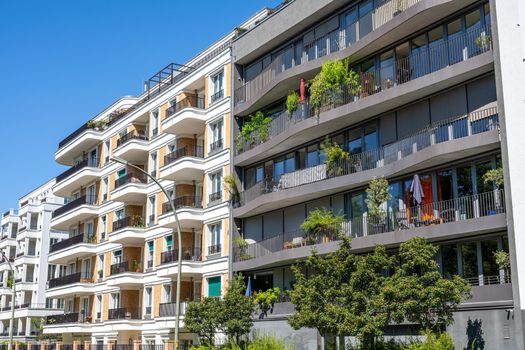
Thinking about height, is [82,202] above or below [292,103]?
below

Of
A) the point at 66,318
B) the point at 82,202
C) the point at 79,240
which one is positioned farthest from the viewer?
the point at 82,202

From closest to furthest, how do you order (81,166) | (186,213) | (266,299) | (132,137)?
(266,299)
(186,213)
(132,137)
(81,166)

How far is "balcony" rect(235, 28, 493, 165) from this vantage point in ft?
81.7

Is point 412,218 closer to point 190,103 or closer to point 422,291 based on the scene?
point 422,291

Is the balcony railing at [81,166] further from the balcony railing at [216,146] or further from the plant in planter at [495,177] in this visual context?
the plant in planter at [495,177]

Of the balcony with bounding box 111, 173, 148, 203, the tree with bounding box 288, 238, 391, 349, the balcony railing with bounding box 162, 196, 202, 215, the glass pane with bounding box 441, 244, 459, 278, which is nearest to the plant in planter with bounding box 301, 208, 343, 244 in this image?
the tree with bounding box 288, 238, 391, 349

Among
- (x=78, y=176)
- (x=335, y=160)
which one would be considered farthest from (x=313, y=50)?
(x=78, y=176)

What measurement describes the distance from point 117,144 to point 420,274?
3069 centimetres

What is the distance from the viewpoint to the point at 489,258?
931 inches

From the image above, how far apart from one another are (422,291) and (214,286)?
17030 mm

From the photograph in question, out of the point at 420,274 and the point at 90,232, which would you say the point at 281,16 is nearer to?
the point at 420,274

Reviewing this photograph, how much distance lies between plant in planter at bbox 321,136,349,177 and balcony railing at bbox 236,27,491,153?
5.77 feet

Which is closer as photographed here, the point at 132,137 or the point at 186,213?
the point at 186,213

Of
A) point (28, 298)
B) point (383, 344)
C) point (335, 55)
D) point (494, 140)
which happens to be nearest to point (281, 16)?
point (335, 55)
